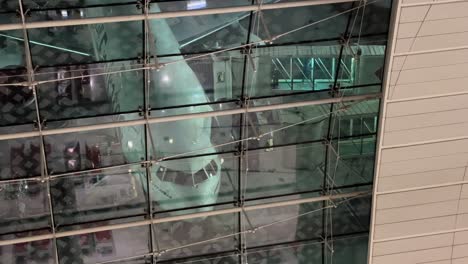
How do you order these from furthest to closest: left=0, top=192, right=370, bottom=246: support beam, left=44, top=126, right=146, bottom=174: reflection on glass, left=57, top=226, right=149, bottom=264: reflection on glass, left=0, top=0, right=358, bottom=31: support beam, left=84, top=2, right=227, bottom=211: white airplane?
left=57, top=226, right=149, bottom=264: reflection on glass < left=0, top=192, right=370, bottom=246: support beam < left=44, top=126, right=146, bottom=174: reflection on glass < left=84, top=2, right=227, bottom=211: white airplane < left=0, top=0, right=358, bottom=31: support beam

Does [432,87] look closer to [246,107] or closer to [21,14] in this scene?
[246,107]

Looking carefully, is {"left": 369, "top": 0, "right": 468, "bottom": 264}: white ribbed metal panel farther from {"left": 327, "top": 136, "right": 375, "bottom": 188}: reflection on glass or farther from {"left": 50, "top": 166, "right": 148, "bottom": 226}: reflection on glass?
{"left": 50, "top": 166, "right": 148, "bottom": 226}: reflection on glass

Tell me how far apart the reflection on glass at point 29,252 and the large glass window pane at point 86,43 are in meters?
3.49

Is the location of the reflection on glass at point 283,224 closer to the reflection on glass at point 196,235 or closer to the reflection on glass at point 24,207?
the reflection on glass at point 196,235

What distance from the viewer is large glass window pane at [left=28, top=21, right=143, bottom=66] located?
9797mm

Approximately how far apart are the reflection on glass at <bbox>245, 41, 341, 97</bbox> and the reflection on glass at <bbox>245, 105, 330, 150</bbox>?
0.43 meters

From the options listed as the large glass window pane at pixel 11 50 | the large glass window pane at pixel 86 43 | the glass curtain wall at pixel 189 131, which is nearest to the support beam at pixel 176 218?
the glass curtain wall at pixel 189 131

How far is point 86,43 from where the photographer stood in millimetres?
9922

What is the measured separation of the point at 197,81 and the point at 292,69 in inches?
71.0

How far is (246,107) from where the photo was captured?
35.3 feet

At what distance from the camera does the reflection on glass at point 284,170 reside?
1142 cm

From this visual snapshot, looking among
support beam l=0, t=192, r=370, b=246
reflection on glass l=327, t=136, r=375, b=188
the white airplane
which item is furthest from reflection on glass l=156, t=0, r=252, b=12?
support beam l=0, t=192, r=370, b=246

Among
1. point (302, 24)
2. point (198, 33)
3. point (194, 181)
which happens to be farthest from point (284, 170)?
point (198, 33)

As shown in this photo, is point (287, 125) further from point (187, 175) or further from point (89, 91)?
point (89, 91)
